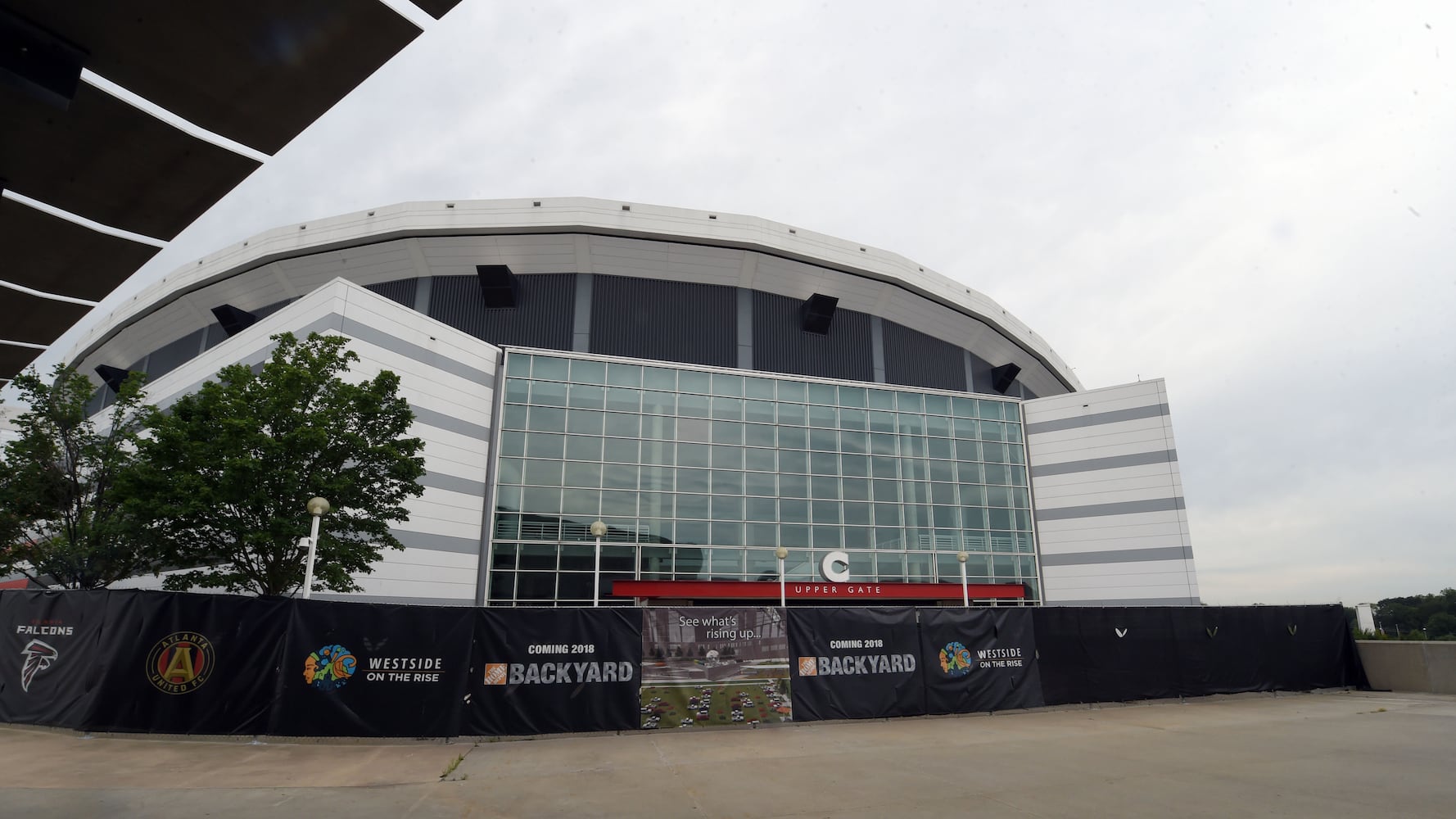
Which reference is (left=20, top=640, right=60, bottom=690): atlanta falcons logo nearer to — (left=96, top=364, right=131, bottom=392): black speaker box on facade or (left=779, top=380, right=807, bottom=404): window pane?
(left=779, top=380, right=807, bottom=404): window pane

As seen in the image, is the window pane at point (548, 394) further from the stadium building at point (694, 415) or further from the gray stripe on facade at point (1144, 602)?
the gray stripe on facade at point (1144, 602)

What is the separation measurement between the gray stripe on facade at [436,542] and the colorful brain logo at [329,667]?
14383 mm

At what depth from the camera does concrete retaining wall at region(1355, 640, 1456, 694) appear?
18766 mm

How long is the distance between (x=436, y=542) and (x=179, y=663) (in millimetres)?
16386

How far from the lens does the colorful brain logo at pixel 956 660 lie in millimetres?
15656

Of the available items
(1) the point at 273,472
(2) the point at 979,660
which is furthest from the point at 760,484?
(1) the point at 273,472

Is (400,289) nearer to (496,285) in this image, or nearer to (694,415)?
(496,285)

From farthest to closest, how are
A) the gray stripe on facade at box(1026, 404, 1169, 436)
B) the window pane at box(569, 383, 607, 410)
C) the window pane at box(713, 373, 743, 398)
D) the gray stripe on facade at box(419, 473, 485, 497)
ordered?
1. the gray stripe on facade at box(1026, 404, 1169, 436)
2. the window pane at box(713, 373, 743, 398)
3. the window pane at box(569, 383, 607, 410)
4. the gray stripe on facade at box(419, 473, 485, 497)

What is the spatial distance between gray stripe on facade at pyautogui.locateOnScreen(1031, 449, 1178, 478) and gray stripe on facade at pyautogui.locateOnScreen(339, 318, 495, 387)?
28.5 meters

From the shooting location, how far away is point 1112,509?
122ft

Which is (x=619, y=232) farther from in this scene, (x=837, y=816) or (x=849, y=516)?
(x=837, y=816)

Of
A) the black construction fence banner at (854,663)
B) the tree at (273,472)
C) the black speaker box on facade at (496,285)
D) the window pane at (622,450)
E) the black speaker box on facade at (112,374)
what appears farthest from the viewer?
the black speaker box on facade at (112,374)

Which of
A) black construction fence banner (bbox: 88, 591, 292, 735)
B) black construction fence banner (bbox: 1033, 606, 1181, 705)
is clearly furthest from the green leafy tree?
black construction fence banner (bbox: 88, 591, 292, 735)

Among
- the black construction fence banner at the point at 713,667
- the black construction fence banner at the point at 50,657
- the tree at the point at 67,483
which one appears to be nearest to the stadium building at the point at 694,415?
the tree at the point at 67,483
